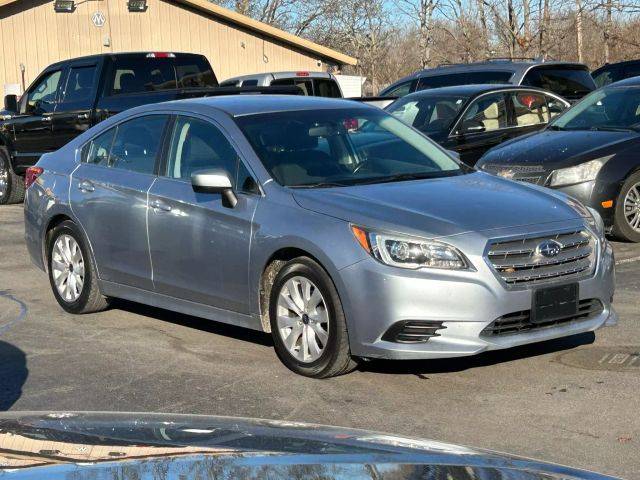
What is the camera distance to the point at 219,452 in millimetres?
2451

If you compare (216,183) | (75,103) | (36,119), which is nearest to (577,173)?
(216,183)

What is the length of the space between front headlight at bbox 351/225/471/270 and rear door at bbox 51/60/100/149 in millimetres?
9848

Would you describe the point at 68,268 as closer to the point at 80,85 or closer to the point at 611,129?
the point at 611,129

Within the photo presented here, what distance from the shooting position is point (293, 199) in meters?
6.50

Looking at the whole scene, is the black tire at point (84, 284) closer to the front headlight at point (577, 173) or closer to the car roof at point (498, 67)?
the front headlight at point (577, 173)

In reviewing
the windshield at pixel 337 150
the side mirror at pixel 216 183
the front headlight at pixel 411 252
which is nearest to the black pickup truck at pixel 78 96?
the windshield at pixel 337 150

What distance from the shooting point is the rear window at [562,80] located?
54.5 feet

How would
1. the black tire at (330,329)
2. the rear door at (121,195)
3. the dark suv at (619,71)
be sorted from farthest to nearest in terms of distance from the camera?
the dark suv at (619,71), the rear door at (121,195), the black tire at (330,329)

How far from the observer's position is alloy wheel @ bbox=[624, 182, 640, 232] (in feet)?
34.4

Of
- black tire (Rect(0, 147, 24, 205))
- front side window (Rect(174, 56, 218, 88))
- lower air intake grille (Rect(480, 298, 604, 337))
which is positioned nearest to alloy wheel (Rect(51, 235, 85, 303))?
lower air intake grille (Rect(480, 298, 604, 337))

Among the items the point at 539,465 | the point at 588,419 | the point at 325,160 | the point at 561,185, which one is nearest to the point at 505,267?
the point at 588,419

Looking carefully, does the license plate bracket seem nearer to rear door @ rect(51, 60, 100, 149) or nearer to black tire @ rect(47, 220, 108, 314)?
black tire @ rect(47, 220, 108, 314)

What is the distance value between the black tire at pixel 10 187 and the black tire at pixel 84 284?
8.62 metres

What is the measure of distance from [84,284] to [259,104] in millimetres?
1965
